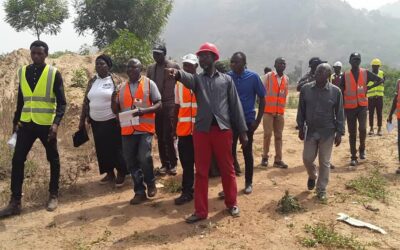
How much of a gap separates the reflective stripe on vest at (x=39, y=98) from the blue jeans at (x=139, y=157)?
3.40ft

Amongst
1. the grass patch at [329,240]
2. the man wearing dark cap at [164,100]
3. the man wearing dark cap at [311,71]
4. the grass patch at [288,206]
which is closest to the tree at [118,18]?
the man wearing dark cap at [311,71]

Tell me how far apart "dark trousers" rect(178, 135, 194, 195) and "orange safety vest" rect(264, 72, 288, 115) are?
2.38 metres

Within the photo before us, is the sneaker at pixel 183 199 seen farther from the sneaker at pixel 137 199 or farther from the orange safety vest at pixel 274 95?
the orange safety vest at pixel 274 95

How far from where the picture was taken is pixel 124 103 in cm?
529

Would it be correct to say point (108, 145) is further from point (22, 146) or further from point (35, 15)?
point (35, 15)

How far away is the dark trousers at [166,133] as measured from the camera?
6145mm

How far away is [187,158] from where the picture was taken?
17.1 feet

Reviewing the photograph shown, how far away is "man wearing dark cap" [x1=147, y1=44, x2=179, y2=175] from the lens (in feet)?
19.7

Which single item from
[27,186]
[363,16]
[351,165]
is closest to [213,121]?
[27,186]

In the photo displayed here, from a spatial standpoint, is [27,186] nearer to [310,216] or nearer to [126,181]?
[126,181]

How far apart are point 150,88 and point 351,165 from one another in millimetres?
4065

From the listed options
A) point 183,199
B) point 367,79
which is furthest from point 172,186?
point 367,79

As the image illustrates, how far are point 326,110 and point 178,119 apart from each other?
6.50ft

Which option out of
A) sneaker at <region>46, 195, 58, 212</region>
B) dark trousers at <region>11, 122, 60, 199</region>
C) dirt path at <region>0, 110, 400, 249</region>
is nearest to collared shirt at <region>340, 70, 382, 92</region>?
dirt path at <region>0, 110, 400, 249</region>
